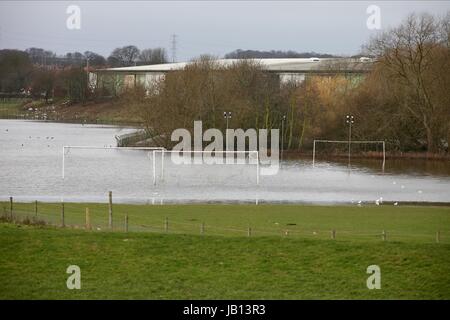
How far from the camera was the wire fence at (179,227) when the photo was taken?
93.6ft

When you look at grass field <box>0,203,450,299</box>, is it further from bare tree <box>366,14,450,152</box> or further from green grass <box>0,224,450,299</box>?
bare tree <box>366,14,450,152</box>

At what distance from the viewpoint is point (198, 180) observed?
5603cm

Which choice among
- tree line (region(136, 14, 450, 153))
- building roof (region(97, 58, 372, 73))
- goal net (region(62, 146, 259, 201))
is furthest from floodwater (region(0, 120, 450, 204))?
building roof (region(97, 58, 372, 73))

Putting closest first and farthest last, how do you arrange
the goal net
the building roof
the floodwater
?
the floodwater, the goal net, the building roof

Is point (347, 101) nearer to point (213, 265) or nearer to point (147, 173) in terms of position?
point (147, 173)

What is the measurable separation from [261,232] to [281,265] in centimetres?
772

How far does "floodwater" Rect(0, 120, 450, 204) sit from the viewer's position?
151 ft

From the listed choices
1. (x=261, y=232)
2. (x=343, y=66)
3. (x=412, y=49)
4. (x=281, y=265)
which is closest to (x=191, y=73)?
(x=412, y=49)

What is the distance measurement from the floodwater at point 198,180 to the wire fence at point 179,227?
8063 millimetres

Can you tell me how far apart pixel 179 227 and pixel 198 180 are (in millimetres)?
24608

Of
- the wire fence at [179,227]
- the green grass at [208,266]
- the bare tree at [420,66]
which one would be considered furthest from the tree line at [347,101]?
the green grass at [208,266]

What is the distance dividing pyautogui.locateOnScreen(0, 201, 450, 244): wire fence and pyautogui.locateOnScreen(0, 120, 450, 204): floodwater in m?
8.06

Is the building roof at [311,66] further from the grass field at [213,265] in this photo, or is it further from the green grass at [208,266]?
the green grass at [208,266]

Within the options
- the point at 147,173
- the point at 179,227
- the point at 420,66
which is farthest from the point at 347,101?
the point at 179,227
